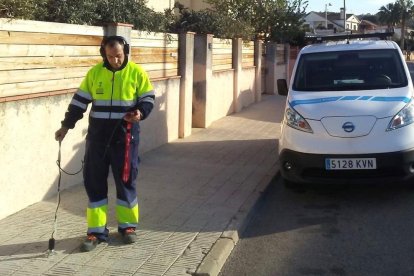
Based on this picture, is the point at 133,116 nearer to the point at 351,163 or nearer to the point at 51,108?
the point at 51,108

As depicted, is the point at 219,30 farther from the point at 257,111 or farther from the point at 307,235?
the point at 307,235

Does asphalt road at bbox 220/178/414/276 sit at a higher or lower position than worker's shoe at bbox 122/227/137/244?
lower

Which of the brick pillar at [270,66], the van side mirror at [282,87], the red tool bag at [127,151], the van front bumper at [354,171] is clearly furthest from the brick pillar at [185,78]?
the brick pillar at [270,66]

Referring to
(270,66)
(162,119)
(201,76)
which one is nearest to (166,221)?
(162,119)

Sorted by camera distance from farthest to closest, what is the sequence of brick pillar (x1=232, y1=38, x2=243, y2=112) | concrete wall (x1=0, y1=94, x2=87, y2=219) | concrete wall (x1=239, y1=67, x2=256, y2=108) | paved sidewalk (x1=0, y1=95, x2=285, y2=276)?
concrete wall (x1=239, y1=67, x2=256, y2=108), brick pillar (x1=232, y1=38, x2=243, y2=112), concrete wall (x1=0, y1=94, x2=87, y2=219), paved sidewalk (x1=0, y1=95, x2=285, y2=276)

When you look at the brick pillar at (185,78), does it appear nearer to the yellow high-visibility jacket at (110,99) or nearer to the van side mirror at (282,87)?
the van side mirror at (282,87)

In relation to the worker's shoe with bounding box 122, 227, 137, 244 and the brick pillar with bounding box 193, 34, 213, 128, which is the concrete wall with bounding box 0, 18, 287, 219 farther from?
the worker's shoe with bounding box 122, 227, 137, 244

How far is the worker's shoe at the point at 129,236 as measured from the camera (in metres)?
5.11

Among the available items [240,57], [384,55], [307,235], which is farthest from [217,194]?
[240,57]

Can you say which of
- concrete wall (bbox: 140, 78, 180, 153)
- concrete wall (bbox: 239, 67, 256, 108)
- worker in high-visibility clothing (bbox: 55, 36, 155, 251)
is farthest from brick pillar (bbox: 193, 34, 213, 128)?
worker in high-visibility clothing (bbox: 55, 36, 155, 251)

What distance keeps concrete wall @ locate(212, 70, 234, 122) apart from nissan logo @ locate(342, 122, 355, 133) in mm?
5900

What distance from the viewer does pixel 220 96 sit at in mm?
13500

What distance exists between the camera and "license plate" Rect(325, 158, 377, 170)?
250 inches

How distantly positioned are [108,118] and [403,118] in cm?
341
